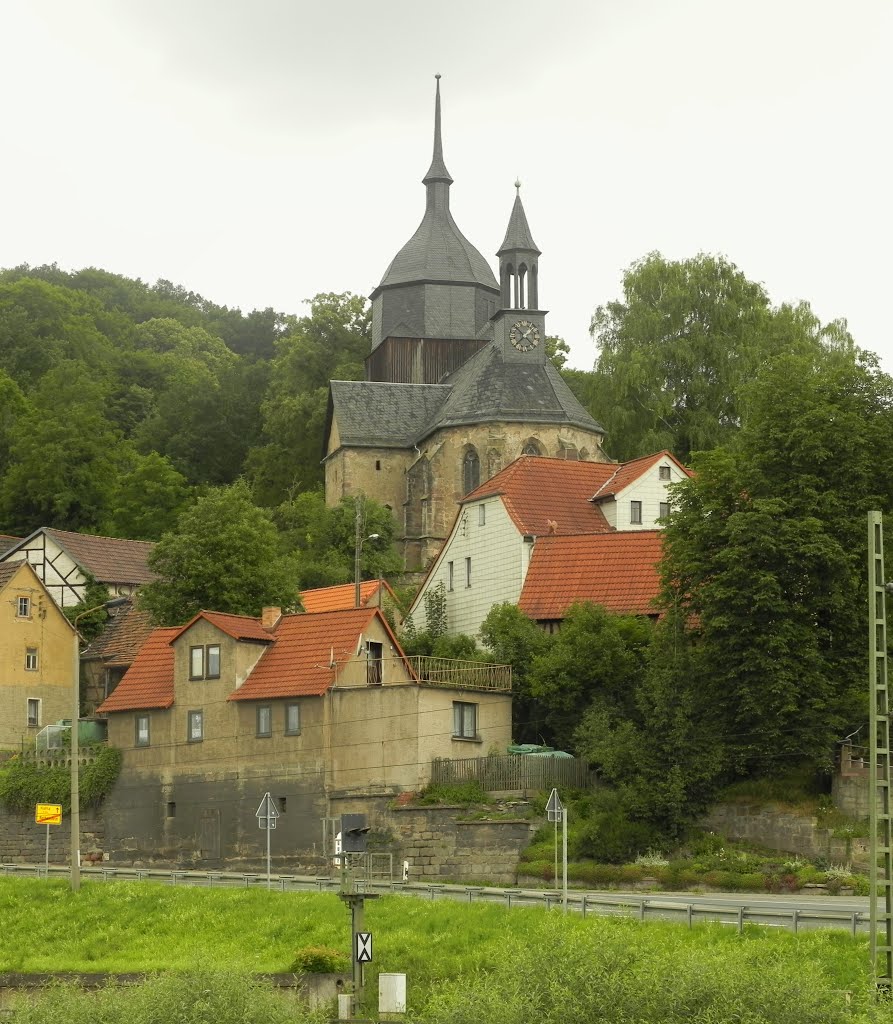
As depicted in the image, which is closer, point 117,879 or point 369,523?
point 117,879

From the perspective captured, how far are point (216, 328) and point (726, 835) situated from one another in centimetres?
12131

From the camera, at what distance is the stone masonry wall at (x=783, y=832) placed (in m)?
53.8

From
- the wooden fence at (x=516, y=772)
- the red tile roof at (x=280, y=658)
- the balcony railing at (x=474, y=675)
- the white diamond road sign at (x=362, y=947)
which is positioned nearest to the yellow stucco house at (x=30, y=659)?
the red tile roof at (x=280, y=658)

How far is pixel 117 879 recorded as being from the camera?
53750 mm

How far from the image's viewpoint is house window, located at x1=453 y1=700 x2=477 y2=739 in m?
60.7

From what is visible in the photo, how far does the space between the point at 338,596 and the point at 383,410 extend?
31.4 m

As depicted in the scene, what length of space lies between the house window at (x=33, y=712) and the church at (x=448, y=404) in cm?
2717

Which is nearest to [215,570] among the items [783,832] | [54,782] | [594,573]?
[54,782]

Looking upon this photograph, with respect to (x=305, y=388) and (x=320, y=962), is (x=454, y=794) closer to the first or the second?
(x=320, y=962)

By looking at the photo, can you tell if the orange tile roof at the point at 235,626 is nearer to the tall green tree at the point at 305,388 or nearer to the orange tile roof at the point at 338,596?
the orange tile roof at the point at 338,596

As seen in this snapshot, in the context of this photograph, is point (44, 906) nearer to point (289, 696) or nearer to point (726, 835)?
point (289, 696)

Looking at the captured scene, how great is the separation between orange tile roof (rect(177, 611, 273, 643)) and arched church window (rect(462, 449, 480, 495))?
36494mm

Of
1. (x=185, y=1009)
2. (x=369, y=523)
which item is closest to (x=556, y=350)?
(x=369, y=523)

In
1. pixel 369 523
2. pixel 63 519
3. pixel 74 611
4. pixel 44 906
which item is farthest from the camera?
pixel 63 519
